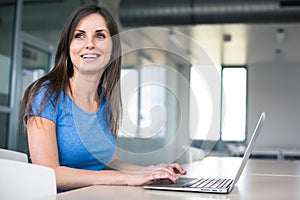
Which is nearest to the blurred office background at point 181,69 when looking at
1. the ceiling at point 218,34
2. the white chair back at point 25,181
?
the ceiling at point 218,34

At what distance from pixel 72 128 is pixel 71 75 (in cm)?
21

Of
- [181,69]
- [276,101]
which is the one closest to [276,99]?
→ [276,101]

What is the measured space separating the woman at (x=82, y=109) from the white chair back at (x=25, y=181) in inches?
6.7

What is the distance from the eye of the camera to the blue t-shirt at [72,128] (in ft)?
3.81

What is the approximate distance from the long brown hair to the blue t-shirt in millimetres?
18

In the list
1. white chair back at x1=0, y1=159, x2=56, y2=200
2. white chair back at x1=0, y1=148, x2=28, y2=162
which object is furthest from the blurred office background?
white chair back at x1=0, y1=148, x2=28, y2=162

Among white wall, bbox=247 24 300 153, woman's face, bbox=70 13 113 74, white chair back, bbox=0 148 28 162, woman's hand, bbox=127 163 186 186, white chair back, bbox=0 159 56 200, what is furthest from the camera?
white wall, bbox=247 24 300 153

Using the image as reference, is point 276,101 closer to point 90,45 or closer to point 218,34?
point 218,34

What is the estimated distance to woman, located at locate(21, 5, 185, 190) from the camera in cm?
108

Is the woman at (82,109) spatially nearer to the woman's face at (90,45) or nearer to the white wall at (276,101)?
the woman's face at (90,45)

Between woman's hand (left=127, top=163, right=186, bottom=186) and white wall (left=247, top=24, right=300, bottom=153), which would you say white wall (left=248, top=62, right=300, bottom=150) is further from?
woman's hand (left=127, top=163, right=186, bottom=186)

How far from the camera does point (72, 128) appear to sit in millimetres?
1273

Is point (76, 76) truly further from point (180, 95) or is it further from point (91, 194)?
point (91, 194)

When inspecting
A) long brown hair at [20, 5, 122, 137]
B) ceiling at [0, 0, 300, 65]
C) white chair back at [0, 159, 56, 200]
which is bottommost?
white chair back at [0, 159, 56, 200]
